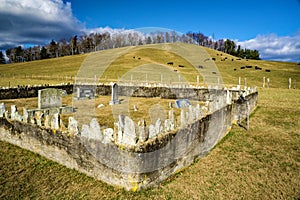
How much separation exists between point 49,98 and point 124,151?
9.57m

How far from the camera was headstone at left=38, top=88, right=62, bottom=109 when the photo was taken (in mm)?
12209

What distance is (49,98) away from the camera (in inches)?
500

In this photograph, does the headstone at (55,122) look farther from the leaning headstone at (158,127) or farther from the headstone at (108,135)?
the leaning headstone at (158,127)

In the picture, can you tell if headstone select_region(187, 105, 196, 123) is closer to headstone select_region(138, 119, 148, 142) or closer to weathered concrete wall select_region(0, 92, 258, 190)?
weathered concrete wall select_region(0, 92, 258, 190)

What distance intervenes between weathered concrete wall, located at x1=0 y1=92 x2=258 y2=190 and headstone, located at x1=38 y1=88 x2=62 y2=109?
13.5ft

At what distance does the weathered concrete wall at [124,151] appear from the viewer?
4.88 m

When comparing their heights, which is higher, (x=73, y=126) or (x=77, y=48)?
(x=77, y=48)

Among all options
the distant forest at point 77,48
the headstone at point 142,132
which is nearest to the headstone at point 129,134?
the headstone at point 142,132

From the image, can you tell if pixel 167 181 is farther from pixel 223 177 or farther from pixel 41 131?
pixel 41 131

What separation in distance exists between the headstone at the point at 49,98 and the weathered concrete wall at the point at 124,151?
412 centimetres

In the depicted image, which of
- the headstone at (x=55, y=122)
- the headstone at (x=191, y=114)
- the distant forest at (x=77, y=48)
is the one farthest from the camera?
the distant forest at (x=77, y=48)

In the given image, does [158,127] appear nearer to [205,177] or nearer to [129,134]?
[129,134]

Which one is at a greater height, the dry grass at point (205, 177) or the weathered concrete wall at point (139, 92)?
the weathered concrete wall at point (139, 92)

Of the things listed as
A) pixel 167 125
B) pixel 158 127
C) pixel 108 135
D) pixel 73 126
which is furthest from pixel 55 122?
pixel 167 125
